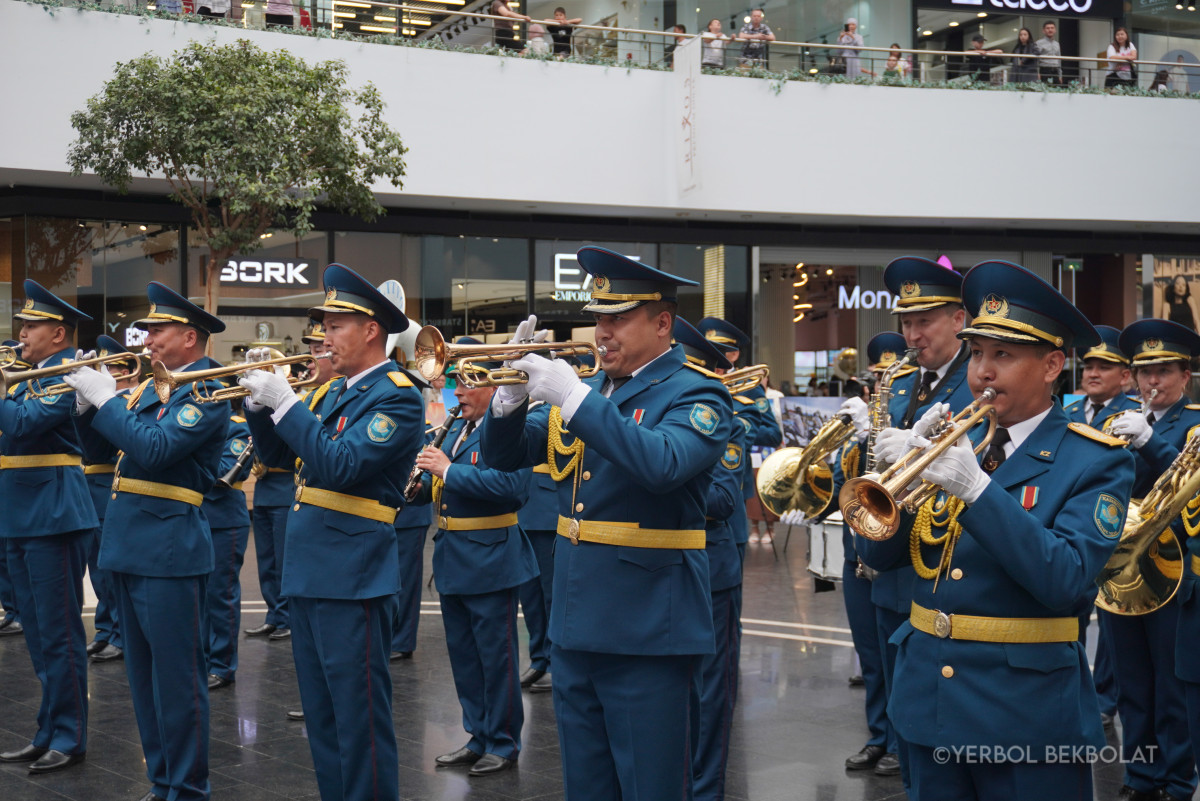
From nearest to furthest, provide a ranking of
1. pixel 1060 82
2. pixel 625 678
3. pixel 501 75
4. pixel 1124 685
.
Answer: pixel 625 678 < pixel 1124 685 < pixel 501 75 < pixel 1060 82

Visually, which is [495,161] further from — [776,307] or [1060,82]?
[1060,82]

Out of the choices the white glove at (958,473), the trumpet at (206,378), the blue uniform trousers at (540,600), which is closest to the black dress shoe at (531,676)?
the blue uniform trousers at (540,600)

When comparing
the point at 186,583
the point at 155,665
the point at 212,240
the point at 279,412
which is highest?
the point at 212,240

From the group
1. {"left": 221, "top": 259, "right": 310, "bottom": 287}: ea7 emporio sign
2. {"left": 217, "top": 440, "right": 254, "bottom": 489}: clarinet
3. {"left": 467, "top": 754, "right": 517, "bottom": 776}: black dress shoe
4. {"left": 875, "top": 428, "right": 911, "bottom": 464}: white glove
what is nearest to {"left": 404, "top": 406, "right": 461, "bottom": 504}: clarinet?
{"left": 467, "top": 754, "right": 517, "bottom": 776}: black dress shoe

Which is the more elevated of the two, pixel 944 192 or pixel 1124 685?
pixel 944 192

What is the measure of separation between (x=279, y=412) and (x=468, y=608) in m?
2.05

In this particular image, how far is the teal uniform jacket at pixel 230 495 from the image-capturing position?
792 cm

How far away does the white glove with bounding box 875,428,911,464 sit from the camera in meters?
2.88

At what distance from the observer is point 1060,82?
20719mm

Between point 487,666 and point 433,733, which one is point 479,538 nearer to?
point 487,666

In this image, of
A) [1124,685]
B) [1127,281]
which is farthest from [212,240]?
[1127,281]

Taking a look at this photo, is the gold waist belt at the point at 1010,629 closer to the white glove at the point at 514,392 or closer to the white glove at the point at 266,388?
the white glove at the point at 514,392

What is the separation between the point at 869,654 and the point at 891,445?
143 inches

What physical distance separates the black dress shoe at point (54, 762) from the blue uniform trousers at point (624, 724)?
10.9 ft
